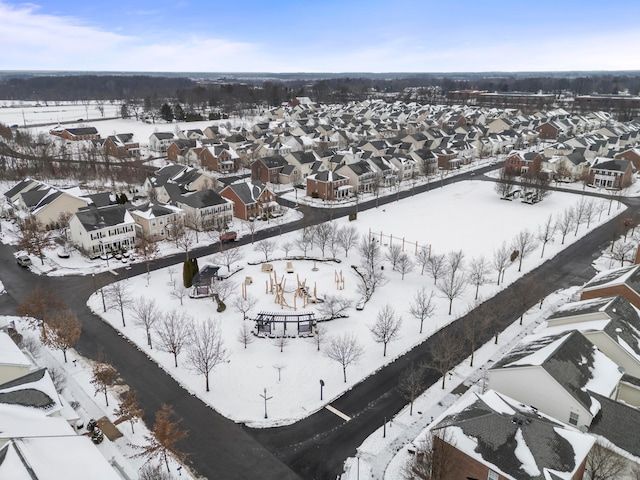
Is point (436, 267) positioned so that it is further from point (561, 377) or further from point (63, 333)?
point (63, 333)

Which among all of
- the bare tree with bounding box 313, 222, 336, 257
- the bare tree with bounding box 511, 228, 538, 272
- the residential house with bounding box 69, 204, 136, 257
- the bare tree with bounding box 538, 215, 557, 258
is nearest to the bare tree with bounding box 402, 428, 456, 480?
Answer: the bare tree with bounding box 313, 222, 336, 257

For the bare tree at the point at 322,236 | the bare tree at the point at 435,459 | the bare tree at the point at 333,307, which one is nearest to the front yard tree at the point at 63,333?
the bare tree at the point at 333,307

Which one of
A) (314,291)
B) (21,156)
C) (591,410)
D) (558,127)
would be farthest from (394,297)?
(558,127)

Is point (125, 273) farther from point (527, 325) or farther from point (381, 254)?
point (527, 325)

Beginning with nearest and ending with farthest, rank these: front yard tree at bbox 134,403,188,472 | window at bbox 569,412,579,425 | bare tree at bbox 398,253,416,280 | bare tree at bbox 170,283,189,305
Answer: front yard tree at bbox 134,403,188,472 < window at bbox 569,412,579,425 < bare tree at bbox 170,283,189,305 < bare tree at bbox 398,253,416,280

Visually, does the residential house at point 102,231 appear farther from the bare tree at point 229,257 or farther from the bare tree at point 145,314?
the bare tree at point 145,314

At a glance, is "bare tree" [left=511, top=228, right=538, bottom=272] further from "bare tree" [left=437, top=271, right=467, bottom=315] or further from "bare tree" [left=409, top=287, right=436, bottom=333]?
"bare tree" [left=409, top=287, right=436, bottom=333]

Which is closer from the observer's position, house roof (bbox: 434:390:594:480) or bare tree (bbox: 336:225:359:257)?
house roof (bbox: 434:390:594:480)
